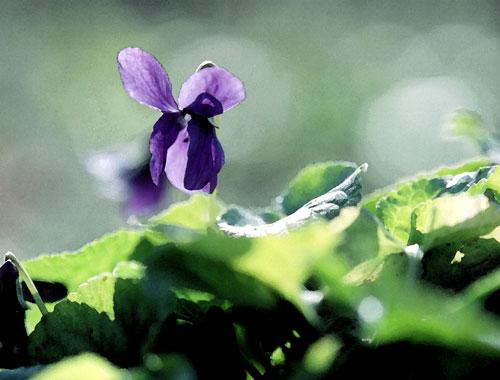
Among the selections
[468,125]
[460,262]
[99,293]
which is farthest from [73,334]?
[468,125]

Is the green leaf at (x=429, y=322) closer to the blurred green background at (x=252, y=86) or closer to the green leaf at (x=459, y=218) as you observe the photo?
the green leaf at (x=459, y=218)

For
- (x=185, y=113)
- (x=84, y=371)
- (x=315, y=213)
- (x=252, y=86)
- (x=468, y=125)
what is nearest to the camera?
(x=84, y=371)

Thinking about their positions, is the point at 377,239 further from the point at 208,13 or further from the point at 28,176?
the point at 208,13

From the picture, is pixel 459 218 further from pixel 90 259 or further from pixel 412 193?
pixel 90 259

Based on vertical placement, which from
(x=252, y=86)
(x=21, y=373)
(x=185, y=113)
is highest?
(x=185, y=113)

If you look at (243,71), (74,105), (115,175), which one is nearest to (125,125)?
(74,105)

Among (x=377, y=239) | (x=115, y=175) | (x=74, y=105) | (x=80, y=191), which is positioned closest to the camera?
(x=377, y=239)

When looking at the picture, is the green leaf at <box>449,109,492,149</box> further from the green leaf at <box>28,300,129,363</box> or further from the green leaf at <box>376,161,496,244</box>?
the green leaf at <box>28,300,129,363</box>
